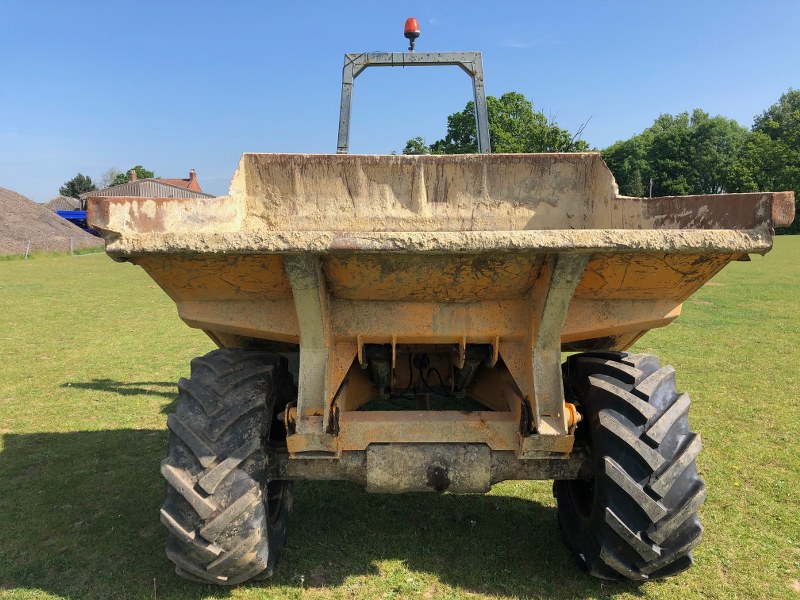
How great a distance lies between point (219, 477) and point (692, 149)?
76586 mm

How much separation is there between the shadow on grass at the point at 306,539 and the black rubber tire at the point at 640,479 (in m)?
0.38

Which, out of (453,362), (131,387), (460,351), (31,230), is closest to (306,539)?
(453,362)

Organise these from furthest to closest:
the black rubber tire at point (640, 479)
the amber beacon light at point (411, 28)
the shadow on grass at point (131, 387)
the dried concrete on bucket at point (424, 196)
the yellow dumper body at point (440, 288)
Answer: the shadow on grass at point (131, 387), the amber beacon light at point (411, 28), the dried concrete on bucket at point (424, 196), the black rubber tire at point (640, 479), the yellow dumper body at point (440, 288)

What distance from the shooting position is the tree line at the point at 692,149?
4009 centimetres

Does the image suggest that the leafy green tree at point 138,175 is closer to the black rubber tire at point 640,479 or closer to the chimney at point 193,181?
the chimney at point 193,181

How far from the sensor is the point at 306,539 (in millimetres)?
3285

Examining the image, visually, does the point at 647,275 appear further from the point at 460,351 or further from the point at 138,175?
the point at 138,175

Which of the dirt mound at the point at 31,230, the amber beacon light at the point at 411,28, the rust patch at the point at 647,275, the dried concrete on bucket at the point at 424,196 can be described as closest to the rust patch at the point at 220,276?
the dried concrete on bucket at the point at 424,196

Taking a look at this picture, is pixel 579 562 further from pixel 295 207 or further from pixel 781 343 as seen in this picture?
pixel 781 343

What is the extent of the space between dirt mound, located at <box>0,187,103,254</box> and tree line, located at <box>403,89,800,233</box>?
883 inches

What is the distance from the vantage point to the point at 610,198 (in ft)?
11.8

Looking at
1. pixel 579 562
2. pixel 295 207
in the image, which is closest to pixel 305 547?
pixel 579 562

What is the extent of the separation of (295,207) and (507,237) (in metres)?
2.14

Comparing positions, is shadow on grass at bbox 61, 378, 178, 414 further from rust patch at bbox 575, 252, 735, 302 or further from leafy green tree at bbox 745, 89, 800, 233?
leafy green tree at bbox 745, 89, 800, 233
